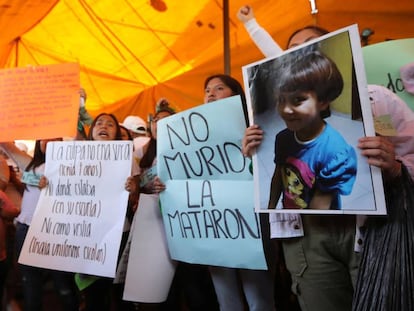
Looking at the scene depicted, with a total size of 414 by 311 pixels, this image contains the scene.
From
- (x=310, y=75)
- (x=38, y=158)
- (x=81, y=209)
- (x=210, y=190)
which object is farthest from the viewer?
(x=38, y=158)

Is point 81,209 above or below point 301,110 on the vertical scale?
below

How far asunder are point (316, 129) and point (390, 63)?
1.26 ft

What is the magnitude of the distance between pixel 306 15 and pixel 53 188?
1.77 metres

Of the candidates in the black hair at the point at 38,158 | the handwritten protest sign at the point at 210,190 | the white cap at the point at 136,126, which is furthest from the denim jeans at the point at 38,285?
the white cap at the point at 136,126

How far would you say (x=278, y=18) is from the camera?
2.57 meters

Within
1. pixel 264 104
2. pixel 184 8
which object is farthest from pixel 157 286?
pixel 184 8

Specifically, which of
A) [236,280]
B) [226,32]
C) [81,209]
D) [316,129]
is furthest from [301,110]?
[226,32]

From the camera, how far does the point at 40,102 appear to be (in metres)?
1.85

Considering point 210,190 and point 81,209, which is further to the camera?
point 81,209

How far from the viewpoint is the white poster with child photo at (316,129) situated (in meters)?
0.82

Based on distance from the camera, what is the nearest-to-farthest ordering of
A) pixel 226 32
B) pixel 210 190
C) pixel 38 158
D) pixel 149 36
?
1. pixel 210 190
2. pixel 38 158
3. pixel 226 32
4. pixel 149 36

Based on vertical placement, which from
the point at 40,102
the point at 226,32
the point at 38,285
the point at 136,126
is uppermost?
the point at 226,32

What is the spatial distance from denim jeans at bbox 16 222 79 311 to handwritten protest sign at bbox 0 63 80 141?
0.48 metres

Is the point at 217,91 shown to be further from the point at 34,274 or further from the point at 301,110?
the point at 34,274
